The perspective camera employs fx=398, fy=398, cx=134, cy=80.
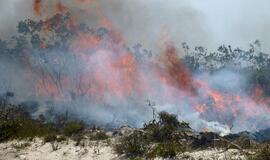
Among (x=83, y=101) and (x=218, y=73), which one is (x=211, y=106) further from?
(x=83, y=101)

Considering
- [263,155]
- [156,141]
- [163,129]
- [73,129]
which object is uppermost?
[73,129]

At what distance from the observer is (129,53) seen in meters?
81.2

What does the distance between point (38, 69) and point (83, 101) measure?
44.0 feet

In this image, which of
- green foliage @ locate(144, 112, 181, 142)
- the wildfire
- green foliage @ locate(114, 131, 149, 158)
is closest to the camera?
green foliage @ locate(114, 131, 149, 158)

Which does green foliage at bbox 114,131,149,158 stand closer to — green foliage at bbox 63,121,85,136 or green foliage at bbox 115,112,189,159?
green foliage at bbox 115,112,189,159

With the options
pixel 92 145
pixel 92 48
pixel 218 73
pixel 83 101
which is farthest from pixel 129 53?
pixel 92 145

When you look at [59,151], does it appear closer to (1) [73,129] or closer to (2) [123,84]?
(1) [73,129]

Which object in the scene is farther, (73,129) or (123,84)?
(123,84)

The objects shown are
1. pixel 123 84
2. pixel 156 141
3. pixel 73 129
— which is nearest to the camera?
pixel 156 141

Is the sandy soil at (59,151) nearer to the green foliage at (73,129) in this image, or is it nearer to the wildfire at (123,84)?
the green foliage at (73,129)

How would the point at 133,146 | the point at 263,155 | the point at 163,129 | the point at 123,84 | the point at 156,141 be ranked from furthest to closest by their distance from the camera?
the point at 123,84 → the point at 163,129 → the point at 156,141 → the point at 133,146 → the point at 263,155

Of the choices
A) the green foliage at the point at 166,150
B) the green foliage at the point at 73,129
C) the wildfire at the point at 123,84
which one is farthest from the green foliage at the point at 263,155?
the wildfire at the point at 123,84

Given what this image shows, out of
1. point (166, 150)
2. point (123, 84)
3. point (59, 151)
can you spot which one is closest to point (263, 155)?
point (166, 150)

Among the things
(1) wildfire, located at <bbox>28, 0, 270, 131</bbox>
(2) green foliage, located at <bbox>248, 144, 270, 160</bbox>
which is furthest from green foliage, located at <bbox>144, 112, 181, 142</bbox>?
(1) wildfire, located at <bbox>28, 0, 270, 131</bbox>
